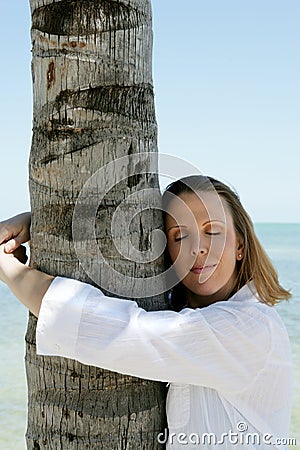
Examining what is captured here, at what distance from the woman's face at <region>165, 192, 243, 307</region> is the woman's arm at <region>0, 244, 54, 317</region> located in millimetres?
558

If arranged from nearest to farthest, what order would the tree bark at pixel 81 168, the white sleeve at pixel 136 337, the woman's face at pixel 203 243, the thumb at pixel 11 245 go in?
1. the white sleeve at pixel 136 337
2. the tree bark at pixel 81 168
3. the thumb at pixel 11 245
4. the woman's face at pixel 203 243

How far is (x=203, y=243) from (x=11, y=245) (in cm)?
73

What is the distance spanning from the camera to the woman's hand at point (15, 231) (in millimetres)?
2605

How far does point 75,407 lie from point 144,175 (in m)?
0.85

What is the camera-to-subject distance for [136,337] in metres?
2.28

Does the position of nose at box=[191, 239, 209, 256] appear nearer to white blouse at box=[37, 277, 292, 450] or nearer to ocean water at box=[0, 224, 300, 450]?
white blouse at box=[37, 277, 292, 450]

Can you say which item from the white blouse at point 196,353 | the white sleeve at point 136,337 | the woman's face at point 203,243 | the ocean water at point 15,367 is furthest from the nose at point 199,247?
the ocean water at point 15,367

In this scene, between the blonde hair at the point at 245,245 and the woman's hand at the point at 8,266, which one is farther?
the blonde hair at the point at 245,245

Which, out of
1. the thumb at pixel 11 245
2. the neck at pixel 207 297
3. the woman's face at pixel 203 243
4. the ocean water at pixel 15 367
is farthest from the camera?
the ocean water at pixel 15 367

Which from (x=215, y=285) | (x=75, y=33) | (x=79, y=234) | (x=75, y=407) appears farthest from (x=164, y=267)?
(x=75, y=33)

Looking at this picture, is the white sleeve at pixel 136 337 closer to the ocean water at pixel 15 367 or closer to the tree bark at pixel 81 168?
the tree bark at pixel 81 168

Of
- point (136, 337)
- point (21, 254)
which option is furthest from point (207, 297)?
point (21, 254)

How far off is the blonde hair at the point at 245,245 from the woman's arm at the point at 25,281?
0.56 m

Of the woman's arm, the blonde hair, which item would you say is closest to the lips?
the blonde hair
